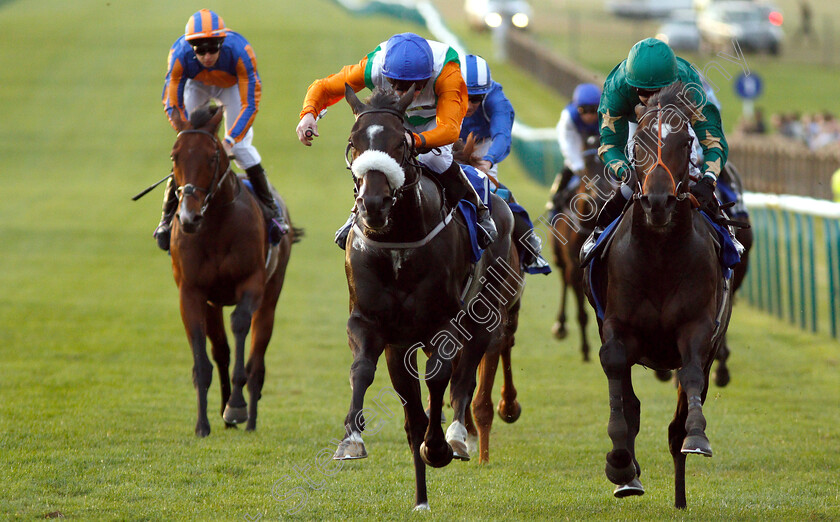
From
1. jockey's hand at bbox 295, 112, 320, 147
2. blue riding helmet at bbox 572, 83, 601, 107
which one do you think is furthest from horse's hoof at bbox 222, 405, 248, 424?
blue riding helmet at bbox 572, 83, 601, 107

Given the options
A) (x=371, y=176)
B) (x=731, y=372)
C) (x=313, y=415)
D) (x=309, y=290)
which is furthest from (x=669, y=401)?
(x=309, y=290)

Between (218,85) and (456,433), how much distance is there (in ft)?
12.5

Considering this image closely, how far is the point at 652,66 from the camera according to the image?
19.5ft

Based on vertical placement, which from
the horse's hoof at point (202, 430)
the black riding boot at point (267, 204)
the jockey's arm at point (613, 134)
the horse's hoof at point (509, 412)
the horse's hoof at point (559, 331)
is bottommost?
the horse's hoof at point (559, 331)

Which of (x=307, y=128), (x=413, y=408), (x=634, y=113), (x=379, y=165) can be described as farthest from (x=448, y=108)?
(x=413, y=408)

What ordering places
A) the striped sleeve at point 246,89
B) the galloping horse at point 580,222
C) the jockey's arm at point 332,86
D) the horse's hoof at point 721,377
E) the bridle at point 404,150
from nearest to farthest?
the bridle at point 404,150 → the jockey's arm at point 332,86 → the striped sleeve at point 246,89 → the horse's hoof at point 721,377 → the galloping horse at point 580,222

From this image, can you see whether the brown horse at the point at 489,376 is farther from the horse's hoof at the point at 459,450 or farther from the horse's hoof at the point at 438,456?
the horse's hoof at the point at 438,456

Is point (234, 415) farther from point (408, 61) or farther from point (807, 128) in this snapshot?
point (807, 128)

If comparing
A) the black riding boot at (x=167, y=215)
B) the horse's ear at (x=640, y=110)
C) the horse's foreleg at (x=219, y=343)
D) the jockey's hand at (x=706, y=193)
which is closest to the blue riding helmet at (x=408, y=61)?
the horse's ear at (x=640, y=110)

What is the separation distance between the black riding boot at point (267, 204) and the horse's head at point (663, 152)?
3793mm

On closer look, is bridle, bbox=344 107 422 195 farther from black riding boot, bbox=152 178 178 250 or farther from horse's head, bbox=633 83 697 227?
black riding boot, bbox=152 178 178 250

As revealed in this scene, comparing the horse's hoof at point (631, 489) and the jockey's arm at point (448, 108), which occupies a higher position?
the jockey's arm at point (448, 108)

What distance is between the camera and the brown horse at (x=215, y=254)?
761 centimetres

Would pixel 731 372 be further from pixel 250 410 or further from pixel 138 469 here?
pixel 138 469
